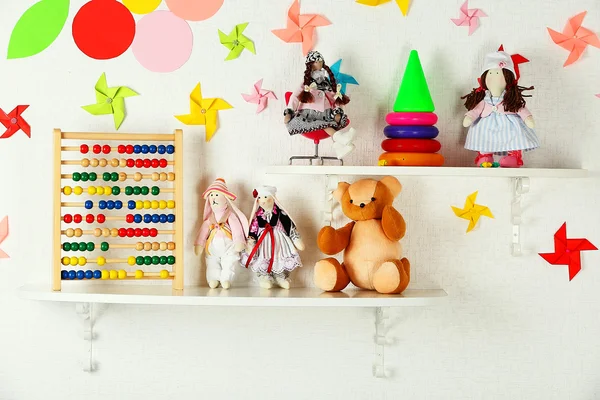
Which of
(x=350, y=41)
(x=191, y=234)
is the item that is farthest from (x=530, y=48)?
(x=191, y=234)

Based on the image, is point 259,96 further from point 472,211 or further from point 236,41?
point 472,211

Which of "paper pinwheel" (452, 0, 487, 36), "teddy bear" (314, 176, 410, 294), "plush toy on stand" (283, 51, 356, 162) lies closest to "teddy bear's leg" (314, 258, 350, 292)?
"teddy bear" (314, 176, 410, 294)

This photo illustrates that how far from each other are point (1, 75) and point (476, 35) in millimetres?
1258

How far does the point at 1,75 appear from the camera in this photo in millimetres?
1862

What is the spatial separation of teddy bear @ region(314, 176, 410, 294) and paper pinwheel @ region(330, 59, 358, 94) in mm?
270

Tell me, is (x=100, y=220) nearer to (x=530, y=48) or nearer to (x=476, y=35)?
(x=476, y=35)

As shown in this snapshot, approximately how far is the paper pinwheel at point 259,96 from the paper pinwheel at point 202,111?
0.07 meters

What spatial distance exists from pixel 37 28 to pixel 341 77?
2.67 feet

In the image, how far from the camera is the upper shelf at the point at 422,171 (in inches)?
65.6

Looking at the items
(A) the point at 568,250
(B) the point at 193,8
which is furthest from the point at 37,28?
(A) the point at 568,250

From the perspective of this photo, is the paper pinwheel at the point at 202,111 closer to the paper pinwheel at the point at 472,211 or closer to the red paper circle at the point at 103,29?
the red paper circle at the point at 103,29

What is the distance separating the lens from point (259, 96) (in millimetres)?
1863

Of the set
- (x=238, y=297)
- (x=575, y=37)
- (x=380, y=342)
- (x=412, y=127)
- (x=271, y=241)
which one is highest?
(x=575, y=37)

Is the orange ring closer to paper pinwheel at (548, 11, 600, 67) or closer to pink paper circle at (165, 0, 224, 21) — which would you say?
paper pinwheel at (548, 11, 600, 67)
